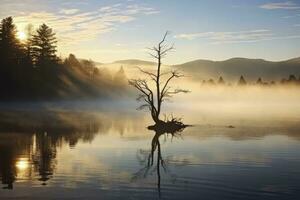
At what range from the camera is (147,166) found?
30.4 metres

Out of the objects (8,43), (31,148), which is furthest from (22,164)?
(8,43)

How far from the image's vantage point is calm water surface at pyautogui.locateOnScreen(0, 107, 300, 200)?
74.0 ft

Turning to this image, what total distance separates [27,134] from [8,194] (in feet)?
92.9

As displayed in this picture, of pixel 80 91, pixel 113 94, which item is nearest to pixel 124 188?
pixel 80 91

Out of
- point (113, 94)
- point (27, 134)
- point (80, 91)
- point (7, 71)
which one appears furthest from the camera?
point (113, 94)

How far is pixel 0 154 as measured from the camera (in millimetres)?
34000

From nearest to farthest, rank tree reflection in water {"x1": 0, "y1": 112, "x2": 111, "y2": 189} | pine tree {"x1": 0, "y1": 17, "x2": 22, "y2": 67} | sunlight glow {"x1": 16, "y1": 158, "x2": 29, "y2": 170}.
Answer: tree reflection in water {"x1": 0, "y1": 112, "x2": 111, "y2": 189} → sunlight glow {"x1": 16, "y1": 158, "x2": 29, "y2": 170} → pine tree {"x1": 0, "y1": 17, "x2": 22, "y2": 67}

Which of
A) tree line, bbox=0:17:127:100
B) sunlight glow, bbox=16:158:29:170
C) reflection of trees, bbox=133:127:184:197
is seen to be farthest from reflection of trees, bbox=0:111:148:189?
tree line, bbox=0:17:127:100

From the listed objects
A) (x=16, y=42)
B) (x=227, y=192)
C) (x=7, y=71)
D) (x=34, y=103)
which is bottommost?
(x=227, y=192)

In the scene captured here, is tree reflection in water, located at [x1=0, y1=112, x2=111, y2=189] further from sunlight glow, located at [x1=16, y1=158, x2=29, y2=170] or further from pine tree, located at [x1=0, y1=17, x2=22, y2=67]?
pine tree, located at [x1=0, y1=17, x2=22, y2=67]

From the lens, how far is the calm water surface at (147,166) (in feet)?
74.0

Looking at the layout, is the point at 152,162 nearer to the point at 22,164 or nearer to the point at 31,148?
the point at 22,164

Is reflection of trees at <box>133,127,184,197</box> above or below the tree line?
below

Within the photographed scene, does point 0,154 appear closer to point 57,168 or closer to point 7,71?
point 57,168
